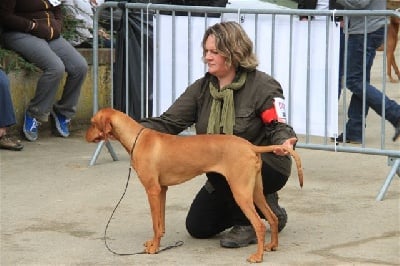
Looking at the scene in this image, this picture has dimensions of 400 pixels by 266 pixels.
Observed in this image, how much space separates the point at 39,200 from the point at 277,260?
2175 mm

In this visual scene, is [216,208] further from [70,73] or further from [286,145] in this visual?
[70,73]

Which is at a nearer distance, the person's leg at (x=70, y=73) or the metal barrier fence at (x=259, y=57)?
the metal barrier fence at (x=259, y=57)

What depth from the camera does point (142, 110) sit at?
818 centimetres

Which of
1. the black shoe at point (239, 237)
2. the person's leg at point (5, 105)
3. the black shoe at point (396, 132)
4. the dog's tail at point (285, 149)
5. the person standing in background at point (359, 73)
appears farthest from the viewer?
the black shoe at point (396, 132)

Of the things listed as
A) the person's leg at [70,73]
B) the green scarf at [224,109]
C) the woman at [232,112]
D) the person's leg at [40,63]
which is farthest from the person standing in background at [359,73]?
the green scarf at [224,109]

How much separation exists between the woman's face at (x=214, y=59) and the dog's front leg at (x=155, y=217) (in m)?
0.74

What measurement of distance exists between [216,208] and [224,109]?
25.1 inches

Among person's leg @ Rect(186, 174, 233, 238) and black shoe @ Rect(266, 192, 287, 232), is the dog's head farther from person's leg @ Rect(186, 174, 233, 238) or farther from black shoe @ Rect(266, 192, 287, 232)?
black shoe @ Rect(266, 192, 287, 232)

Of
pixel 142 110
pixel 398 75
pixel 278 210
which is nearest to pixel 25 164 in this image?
pixel 142 110

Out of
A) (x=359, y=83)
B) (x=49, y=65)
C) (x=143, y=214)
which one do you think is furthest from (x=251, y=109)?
(x=49, y=65)

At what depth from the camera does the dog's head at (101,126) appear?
227 inches

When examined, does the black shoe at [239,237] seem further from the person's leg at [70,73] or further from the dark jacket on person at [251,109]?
the person's leg at [70,73]

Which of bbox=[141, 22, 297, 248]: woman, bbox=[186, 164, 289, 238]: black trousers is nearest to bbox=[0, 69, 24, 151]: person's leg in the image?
bbox=[141, 22, 297, 248]: woman

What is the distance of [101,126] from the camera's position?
5.77 metres
